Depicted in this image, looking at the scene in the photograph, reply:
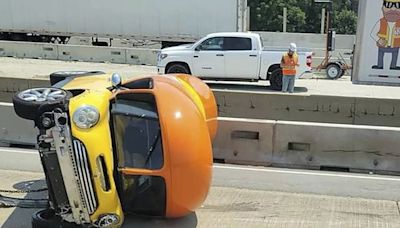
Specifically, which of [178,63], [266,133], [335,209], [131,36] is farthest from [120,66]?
[335,209]

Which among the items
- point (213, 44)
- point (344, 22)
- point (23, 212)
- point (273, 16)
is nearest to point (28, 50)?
point (213, 44)

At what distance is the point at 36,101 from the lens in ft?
14.1

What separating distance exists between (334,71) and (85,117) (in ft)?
63.5

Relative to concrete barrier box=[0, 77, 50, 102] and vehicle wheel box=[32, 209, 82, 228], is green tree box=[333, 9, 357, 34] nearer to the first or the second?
concrete barrier box=[0, 77, 50, 102]

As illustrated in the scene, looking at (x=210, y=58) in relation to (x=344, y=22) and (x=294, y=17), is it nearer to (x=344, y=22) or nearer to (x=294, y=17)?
(x=294, y=17)

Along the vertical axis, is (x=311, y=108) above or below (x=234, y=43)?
below

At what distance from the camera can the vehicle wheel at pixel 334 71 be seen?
22111mm

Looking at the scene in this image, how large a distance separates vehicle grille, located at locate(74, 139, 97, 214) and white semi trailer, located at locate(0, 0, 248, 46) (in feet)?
71.1

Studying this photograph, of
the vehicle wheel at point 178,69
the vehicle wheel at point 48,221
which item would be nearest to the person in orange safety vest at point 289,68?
the vehicle wheel at point 178,69

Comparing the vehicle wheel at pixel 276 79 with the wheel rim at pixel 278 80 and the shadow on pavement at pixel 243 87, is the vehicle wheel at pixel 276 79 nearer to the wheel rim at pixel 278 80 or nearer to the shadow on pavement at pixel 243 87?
the wheel rim at pixel 278 80

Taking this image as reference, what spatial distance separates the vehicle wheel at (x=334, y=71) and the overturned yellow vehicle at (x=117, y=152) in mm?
18499

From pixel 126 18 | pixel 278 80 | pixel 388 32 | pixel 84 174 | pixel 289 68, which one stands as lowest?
pixel 278 80

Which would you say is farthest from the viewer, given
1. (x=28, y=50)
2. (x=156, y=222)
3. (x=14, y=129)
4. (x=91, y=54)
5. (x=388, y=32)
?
(x=28, y=50)

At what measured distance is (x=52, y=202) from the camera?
4371 millimetres
